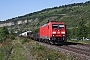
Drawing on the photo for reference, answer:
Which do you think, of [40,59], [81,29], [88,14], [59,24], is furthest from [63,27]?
[88,14]

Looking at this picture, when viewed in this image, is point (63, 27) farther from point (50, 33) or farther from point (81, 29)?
point (81, 29)

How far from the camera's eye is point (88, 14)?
193 m

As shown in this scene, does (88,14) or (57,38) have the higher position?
(88,14)

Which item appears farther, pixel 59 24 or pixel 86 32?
pixel 86 32

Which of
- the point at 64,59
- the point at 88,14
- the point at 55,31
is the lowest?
the point at 64,59

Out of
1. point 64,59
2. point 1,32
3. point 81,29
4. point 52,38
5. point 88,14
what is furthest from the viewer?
point 88,14

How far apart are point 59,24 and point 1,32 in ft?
324

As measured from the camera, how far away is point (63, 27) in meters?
38.3

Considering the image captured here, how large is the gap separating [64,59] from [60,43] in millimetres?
21522

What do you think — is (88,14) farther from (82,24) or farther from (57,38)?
(57,38)

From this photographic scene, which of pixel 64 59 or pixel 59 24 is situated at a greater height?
pixel 59 24

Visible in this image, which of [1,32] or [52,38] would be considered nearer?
[52,38]

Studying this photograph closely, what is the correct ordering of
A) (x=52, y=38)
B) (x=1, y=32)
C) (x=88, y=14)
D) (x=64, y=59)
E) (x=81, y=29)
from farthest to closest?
(x=88, y=14) → (x=1, y=32) → (x=81, y=29) → (x=52, y=38) → (x=64, y=59)

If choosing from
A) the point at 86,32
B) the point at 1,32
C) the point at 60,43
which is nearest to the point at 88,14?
the point at 1,32
